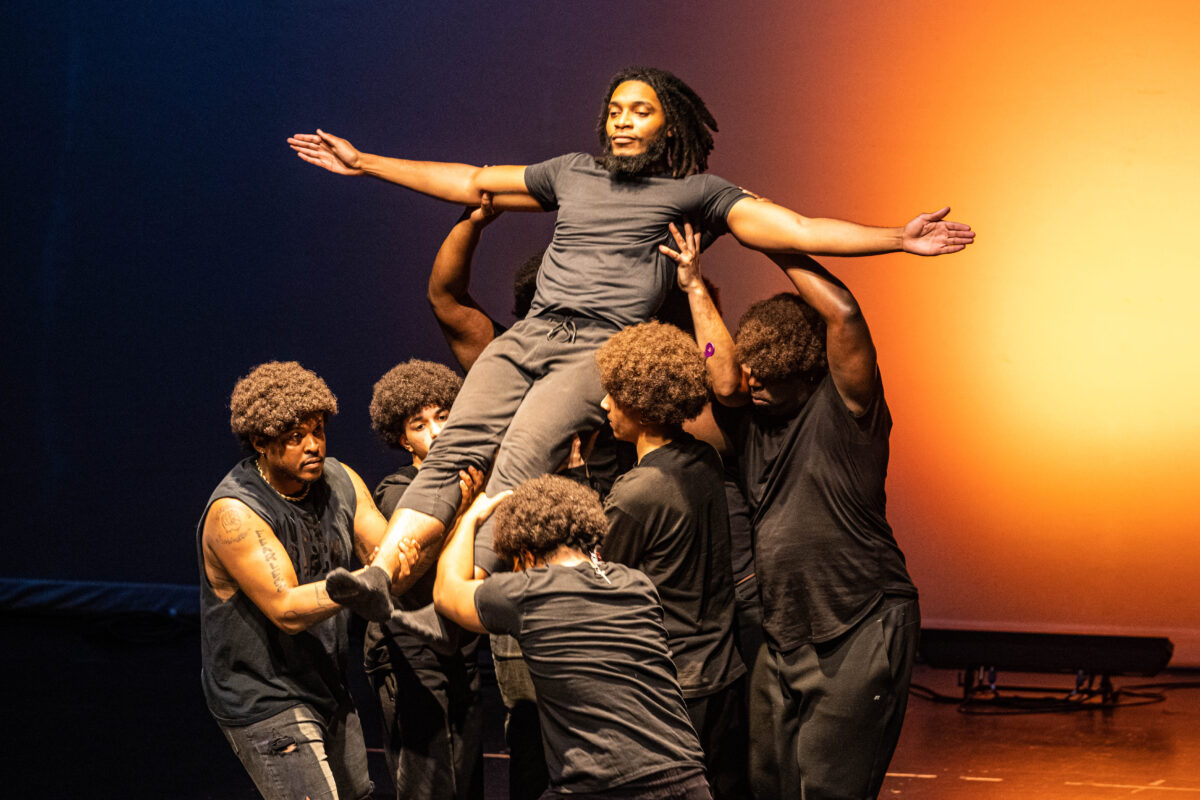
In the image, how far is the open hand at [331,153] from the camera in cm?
372

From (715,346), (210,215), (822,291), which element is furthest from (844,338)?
(210,215)

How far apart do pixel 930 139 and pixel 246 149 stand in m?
3.60

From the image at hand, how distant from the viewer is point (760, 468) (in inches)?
134

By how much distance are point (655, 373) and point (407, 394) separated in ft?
3.50

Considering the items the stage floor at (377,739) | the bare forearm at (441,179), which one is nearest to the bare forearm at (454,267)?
the bare forearm at (441,179)

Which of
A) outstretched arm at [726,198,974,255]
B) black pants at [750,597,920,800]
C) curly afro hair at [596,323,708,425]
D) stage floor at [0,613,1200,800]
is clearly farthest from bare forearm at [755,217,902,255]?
stage floor at [0,613,1200,800]

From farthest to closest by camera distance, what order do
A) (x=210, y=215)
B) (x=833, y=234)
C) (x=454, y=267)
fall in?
(x=210, y=215) < (x=454, y=267) < (x=833, y=234)

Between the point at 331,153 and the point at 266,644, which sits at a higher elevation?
the point at 331,153

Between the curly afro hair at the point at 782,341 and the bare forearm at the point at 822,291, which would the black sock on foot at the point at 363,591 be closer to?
the curly afro hair at the point at 782,341

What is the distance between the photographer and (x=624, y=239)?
3.33 m

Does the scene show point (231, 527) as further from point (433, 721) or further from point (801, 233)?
point (801, 233)

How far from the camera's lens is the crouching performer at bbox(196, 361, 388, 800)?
119 inches

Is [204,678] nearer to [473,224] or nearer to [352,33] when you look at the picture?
[473,224]

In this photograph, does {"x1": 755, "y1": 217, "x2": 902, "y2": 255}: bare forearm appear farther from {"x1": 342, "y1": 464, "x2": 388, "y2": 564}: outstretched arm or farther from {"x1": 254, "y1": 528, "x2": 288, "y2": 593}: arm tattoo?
{"x1": 254, "y1": 528, "x2": 288, "y2": 593}: arm tattoo
